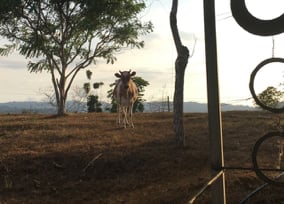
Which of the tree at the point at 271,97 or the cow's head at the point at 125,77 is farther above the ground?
the cow's head at the point at 125,77

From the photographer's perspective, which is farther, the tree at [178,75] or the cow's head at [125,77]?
the cow's head at [125,77]

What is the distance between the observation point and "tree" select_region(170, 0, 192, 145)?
13938 millimetres

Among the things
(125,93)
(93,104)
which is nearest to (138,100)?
(93,104)

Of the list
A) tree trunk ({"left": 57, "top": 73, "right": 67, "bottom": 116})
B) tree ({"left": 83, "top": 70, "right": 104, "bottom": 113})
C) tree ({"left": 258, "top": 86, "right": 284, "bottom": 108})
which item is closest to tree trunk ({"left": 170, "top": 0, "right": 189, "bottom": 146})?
tree ({"left": 258, "top": 86, "right": 284, "bottom": 108})

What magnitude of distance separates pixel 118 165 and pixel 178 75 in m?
2.66

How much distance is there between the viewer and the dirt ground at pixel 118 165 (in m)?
10.5

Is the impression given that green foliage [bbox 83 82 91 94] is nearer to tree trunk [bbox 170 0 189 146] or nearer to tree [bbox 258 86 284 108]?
tree trunk [bbox 170 0 189 146]

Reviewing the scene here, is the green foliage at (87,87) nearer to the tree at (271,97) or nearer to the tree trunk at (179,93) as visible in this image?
the tree trunk at (179,93)

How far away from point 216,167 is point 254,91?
0.93 metres

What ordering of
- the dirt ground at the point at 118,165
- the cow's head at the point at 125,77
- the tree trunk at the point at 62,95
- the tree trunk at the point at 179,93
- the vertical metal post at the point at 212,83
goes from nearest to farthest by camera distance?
the vertical metal post at the point at 212,83
the dirt ground at the point at 118,165
the tree trunk at the point at 179,93
the cow's head at the point at 125,77
the tree trunk at the point at 62,95

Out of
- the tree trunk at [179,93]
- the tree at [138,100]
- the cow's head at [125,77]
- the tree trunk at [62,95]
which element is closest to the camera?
the tree trunk at [179,93]

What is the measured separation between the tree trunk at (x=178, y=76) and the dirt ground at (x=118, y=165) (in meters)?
0.44

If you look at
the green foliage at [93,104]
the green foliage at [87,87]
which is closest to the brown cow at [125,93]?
the green foliage at [93,104]

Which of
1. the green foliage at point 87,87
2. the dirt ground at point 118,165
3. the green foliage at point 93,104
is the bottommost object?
the dirt ground at point 118,165
